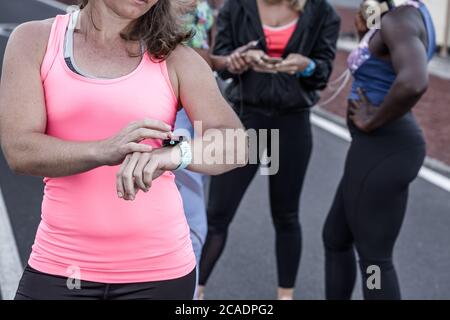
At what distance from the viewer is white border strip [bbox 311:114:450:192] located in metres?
6.34

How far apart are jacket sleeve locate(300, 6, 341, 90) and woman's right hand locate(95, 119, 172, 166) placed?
209 cm

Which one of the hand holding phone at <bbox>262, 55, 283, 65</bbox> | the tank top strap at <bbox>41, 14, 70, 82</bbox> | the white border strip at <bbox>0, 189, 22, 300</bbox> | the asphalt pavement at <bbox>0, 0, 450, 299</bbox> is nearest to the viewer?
the tank top strap at <bbox>41, 14, 70, 82</bbox>

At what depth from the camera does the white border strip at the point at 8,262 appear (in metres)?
4.16

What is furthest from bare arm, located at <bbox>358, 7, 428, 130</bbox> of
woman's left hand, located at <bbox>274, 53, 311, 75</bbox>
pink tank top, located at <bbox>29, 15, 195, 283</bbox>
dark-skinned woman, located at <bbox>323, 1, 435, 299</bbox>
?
pink tank top, located at <bbox>29, 15, 195, 283</bbox>

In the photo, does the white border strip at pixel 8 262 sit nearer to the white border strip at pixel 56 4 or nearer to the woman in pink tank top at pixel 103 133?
the woman in pink tank top at pixel 103 133

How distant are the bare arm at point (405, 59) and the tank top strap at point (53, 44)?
4.64ft

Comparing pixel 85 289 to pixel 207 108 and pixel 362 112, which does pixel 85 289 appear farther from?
pixel 362 112

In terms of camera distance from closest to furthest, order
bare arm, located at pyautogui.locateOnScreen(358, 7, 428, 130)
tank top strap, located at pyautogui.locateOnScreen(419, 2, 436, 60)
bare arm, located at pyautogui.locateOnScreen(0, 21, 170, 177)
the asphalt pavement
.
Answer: bare arm, located at pyautogui.locateOnScreen(0, 21, 170, 177), bare arm, located at pyautogui.locateOnScreen(358, 7, 428, 130), tank top strap, located at pyautogui.locateOnScreen(419, 2, 436, 60), the asphalt pavement

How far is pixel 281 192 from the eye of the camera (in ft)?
12.9

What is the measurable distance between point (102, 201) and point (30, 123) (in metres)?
0.29

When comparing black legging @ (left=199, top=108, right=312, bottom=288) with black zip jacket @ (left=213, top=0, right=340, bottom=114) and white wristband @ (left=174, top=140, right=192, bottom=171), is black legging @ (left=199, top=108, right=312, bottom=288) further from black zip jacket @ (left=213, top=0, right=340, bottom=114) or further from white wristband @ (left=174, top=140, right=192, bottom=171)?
white wristband @ (left=174, top=140, right=192, bottom=171)

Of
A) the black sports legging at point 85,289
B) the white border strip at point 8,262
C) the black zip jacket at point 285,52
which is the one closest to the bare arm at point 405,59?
the black zip jacket at point 285,52

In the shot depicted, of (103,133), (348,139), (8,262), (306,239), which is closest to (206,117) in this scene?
(103,133)
